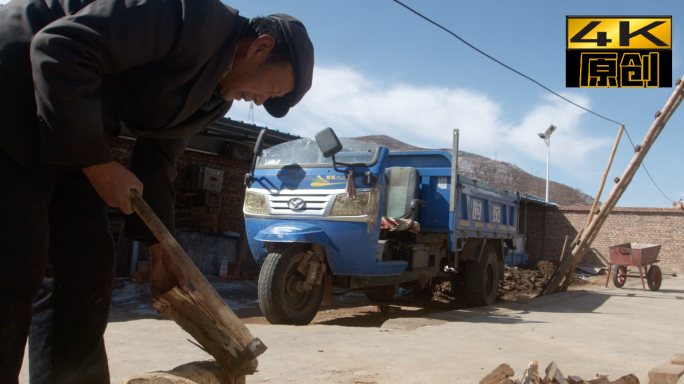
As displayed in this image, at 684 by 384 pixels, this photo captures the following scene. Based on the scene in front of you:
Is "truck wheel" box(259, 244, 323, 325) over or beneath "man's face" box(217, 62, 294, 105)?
beneath

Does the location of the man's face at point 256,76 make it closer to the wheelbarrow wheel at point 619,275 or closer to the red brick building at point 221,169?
the red brick building at point 221,169

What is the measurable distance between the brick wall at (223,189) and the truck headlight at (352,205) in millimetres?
5088

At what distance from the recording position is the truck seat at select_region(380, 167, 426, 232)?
6.58m

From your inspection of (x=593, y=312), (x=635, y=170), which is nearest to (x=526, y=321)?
(x=593, y=312)

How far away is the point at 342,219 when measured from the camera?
5305 millimetres

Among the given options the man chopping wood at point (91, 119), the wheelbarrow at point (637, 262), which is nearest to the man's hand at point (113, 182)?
the man chopping wood at point (91, 119)

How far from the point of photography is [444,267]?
7.57 m

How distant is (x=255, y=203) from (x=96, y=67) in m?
4.71

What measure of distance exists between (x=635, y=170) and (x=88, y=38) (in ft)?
37.6

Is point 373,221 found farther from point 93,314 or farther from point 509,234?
point 509,234

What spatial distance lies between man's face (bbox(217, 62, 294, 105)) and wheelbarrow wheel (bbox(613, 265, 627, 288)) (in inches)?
504

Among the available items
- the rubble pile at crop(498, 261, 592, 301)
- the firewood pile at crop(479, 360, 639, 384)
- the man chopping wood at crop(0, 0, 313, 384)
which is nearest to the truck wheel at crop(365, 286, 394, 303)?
the rubble pile at crop(498, 261, 592, 301)

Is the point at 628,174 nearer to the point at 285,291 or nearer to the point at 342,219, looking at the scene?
the point at 342,219

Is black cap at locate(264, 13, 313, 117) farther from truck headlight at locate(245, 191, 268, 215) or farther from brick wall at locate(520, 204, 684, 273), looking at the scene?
brick wall at locate(520, 204, 684, 273)
